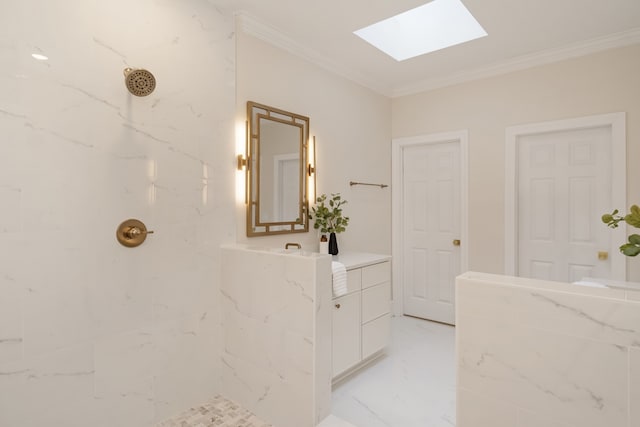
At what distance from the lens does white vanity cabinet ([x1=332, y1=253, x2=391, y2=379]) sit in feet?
8.13

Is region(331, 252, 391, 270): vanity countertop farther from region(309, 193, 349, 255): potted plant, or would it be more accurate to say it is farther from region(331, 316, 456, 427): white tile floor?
region(331, 316, 456, 427): white tile floor

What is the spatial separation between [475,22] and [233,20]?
5.91ft

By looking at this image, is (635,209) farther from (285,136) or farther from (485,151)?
(485,151)

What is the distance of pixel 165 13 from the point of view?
6.87 feet

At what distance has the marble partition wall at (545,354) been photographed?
3.70 ft

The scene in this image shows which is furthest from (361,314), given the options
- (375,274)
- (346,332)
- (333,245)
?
(333,245)

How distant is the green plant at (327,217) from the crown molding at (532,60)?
166 centimetres

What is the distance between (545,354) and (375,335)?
5.54 feet

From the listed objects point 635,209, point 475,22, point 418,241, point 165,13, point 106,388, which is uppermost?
point 475,22

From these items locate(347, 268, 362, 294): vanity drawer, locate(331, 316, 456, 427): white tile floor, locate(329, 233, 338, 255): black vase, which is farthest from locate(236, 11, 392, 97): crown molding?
locate(331, 316, 456, 427): white tile floor

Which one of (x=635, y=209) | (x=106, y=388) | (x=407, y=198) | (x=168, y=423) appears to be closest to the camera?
(x=635, y=209)

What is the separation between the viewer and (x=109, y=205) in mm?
1874

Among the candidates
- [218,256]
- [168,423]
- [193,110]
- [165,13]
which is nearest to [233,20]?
[165,13]

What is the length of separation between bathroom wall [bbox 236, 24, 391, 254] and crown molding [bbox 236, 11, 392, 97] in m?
0.03
